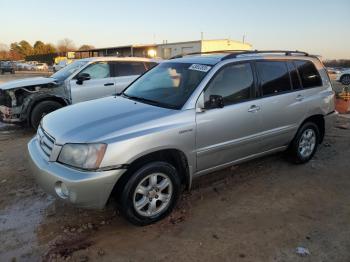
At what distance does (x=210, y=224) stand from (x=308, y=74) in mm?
3024

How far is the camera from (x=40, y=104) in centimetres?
779

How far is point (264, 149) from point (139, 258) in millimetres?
2447

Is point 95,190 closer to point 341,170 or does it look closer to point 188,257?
point 188,257

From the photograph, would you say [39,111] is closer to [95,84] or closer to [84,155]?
[95,84]

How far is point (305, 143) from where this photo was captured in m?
5.54

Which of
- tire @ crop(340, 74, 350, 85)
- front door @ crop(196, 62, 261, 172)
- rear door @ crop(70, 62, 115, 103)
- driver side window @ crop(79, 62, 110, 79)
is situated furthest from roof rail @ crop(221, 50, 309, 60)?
tire @ crop(340, 74, 350, 85)

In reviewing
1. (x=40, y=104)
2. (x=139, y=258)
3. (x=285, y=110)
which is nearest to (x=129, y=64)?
(x=40, y=104)

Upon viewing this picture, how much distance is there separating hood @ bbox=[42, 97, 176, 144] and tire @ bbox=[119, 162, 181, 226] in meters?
0.47

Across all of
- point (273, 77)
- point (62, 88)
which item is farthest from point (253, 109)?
point (62, 88)

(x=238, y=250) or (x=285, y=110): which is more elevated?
(x=285, y=110)

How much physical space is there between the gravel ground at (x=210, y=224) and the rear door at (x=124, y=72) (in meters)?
3.79

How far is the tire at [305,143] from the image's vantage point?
535cm

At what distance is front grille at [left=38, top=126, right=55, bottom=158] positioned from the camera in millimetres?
3605

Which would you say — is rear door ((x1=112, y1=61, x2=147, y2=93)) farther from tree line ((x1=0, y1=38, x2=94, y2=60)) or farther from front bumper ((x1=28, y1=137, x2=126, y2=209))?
tree line ((x1=0, y1=38, x2=94, y2=60))
